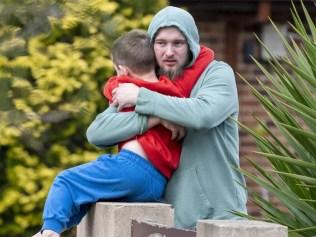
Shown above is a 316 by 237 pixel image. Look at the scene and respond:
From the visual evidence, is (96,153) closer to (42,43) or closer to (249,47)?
(42,43)

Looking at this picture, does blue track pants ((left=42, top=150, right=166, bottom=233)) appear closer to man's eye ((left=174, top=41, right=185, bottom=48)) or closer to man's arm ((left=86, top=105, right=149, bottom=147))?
man's arm ((left=86, top=105, right=149, bottom=147))

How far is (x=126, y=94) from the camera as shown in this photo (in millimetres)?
4934

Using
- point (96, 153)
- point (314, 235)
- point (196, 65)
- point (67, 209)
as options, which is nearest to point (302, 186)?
point (314, 235)

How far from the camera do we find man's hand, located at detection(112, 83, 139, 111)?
4914mm

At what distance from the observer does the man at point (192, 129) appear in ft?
16.2

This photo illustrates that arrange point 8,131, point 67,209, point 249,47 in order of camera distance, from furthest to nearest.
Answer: point 249,47, point 8,131, point 67,209

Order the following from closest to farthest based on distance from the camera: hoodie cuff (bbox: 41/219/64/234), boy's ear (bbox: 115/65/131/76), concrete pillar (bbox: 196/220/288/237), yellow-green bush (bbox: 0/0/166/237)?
concrete pillar (bbox: 196/220/288/237)
hoodie cuff (bbox: 41/219/64/234)
boy's ear (bbox: 115/65/131/76)
yellow-green bush (bbox: 0/0/166/237)

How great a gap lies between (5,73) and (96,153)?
709 millimetres

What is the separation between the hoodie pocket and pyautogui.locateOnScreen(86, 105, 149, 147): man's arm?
0.27 meters

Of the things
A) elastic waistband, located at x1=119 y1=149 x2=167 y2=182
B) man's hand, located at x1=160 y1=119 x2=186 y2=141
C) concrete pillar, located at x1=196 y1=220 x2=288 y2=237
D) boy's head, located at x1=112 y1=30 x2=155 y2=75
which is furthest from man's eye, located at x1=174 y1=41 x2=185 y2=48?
concrete pillar, located at x1=196 y1=220 x2=288 y2=237

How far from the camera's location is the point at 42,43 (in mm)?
6566

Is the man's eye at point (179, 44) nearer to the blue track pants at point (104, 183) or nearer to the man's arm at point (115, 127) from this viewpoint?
the man's arm at point (115, 127)

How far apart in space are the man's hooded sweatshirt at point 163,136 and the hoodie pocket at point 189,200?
6 cm

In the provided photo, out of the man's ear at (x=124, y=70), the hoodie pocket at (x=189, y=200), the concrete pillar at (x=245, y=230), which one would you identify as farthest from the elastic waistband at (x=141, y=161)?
the concrete pillar at (x=245, y=230)
